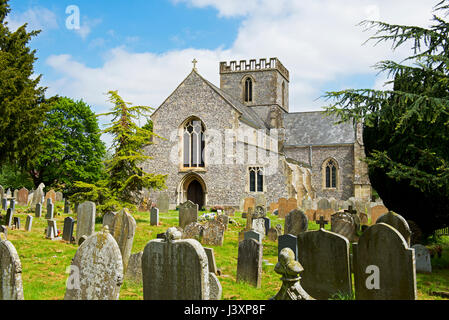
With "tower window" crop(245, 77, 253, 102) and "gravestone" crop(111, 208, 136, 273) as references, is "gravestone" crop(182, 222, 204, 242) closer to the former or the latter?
"gravestone" crop(111, 208, 136, 273)

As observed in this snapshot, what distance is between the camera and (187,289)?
4625 millimetres

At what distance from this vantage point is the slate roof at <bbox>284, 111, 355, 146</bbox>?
34.6 m

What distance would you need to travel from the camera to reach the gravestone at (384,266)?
16.8 ft

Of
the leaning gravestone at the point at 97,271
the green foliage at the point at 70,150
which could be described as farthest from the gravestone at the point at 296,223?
the green foliage at the point at 70,150

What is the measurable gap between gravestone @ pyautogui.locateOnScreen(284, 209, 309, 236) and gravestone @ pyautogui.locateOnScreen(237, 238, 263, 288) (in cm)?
353

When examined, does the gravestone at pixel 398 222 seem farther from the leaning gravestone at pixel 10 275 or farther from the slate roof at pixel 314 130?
the slate roof at pixel 314 130

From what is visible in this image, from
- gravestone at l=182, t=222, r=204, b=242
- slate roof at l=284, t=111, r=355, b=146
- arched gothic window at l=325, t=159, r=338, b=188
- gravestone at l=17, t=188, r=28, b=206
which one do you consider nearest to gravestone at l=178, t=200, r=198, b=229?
gravestone at l=182, t=222, r=204, b=242

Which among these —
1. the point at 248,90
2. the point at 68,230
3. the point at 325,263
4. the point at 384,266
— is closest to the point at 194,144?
the point at 248,90

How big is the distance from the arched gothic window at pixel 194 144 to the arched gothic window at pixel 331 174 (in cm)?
A: 1371

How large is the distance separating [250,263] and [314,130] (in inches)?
1203

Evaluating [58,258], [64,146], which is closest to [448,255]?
[58,258]

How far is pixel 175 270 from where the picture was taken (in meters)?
4.71

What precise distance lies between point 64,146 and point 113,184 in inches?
723
